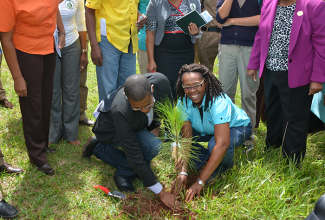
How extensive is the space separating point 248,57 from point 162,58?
41.4 inches

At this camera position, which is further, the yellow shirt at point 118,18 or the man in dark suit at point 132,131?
the yellow shirt at point 118,18

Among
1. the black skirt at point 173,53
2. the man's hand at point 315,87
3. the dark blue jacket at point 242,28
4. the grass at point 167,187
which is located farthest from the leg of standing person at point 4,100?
the man's hand at point 315,87

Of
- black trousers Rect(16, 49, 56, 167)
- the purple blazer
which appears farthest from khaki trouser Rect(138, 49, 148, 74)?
the purple blazer

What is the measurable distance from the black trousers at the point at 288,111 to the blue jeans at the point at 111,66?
162cm

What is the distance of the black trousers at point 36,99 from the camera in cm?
283

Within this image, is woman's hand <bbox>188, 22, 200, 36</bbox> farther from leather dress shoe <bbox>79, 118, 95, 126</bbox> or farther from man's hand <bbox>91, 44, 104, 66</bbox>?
leather dress shoe <bbox>79, 118, 95, 126</bbox>

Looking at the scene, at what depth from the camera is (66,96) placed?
3600mm

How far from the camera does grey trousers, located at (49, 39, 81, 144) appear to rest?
343cm

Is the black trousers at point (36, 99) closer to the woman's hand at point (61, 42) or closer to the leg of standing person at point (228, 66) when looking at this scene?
the woman's hand at point (61, 42)

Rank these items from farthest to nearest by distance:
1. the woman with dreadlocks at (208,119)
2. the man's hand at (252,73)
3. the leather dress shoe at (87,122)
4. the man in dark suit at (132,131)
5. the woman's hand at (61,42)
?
the leather dress shoe at (87,122), the man's hand at (252,73), the woman's hand at (61,42), the woman with dreadlocks at (208,119), the man in dark suit at (132,131)

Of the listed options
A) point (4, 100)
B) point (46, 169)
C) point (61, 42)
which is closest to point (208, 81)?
point (61, 42)

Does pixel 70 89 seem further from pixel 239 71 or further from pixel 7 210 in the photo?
pixel 239 71

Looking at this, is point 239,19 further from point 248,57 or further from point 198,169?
point 198,169

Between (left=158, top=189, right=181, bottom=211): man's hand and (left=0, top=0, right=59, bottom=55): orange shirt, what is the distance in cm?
175
